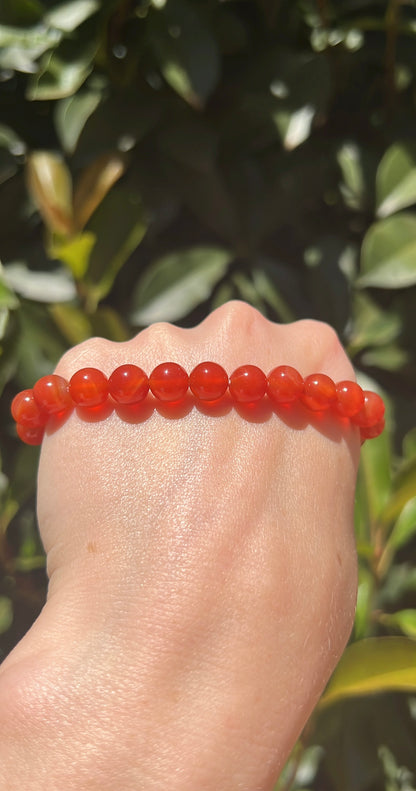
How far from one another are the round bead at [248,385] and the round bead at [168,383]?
0.12 feet

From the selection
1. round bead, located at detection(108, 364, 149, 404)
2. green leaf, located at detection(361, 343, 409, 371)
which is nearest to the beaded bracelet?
round bead, located at detection(108, 364, 149, 404)

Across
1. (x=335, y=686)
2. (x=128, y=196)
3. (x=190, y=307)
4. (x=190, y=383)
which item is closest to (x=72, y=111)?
(x=128, y=196)

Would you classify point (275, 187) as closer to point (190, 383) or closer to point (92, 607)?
point (190, 383)

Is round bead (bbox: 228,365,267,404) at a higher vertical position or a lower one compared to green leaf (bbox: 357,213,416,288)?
higher

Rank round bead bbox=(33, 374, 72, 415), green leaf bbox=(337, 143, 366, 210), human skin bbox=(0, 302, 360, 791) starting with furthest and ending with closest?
1. green leaf bbox=(337, 143, 366, 210)
2. round bead bbox=(33, 374, 72, 415)
3. human skin bbox=(0, 302, 360, 791)

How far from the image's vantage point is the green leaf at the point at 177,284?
0.72 meters

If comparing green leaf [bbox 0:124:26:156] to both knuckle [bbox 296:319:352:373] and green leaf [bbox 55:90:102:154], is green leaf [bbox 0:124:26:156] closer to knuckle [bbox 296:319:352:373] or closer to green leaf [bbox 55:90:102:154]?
green leaf [bbox 55:90:102:154]

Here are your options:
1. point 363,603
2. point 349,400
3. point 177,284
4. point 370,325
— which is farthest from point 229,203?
point 363,603

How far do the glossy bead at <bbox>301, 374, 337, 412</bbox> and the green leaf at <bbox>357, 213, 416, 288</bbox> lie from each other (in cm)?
26

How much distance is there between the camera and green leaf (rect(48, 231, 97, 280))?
0.64 metres

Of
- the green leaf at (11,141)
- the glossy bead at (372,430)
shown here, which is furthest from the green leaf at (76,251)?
the glossy bead at (372,430)

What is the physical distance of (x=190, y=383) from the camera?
0.47m

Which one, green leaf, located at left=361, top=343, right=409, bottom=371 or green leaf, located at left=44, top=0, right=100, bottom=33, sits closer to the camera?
green leaf, located at left=44, top=0, right=100, bottom=33

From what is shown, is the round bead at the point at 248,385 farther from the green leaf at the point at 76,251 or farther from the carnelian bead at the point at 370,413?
the green leaf at the point at 76,251
